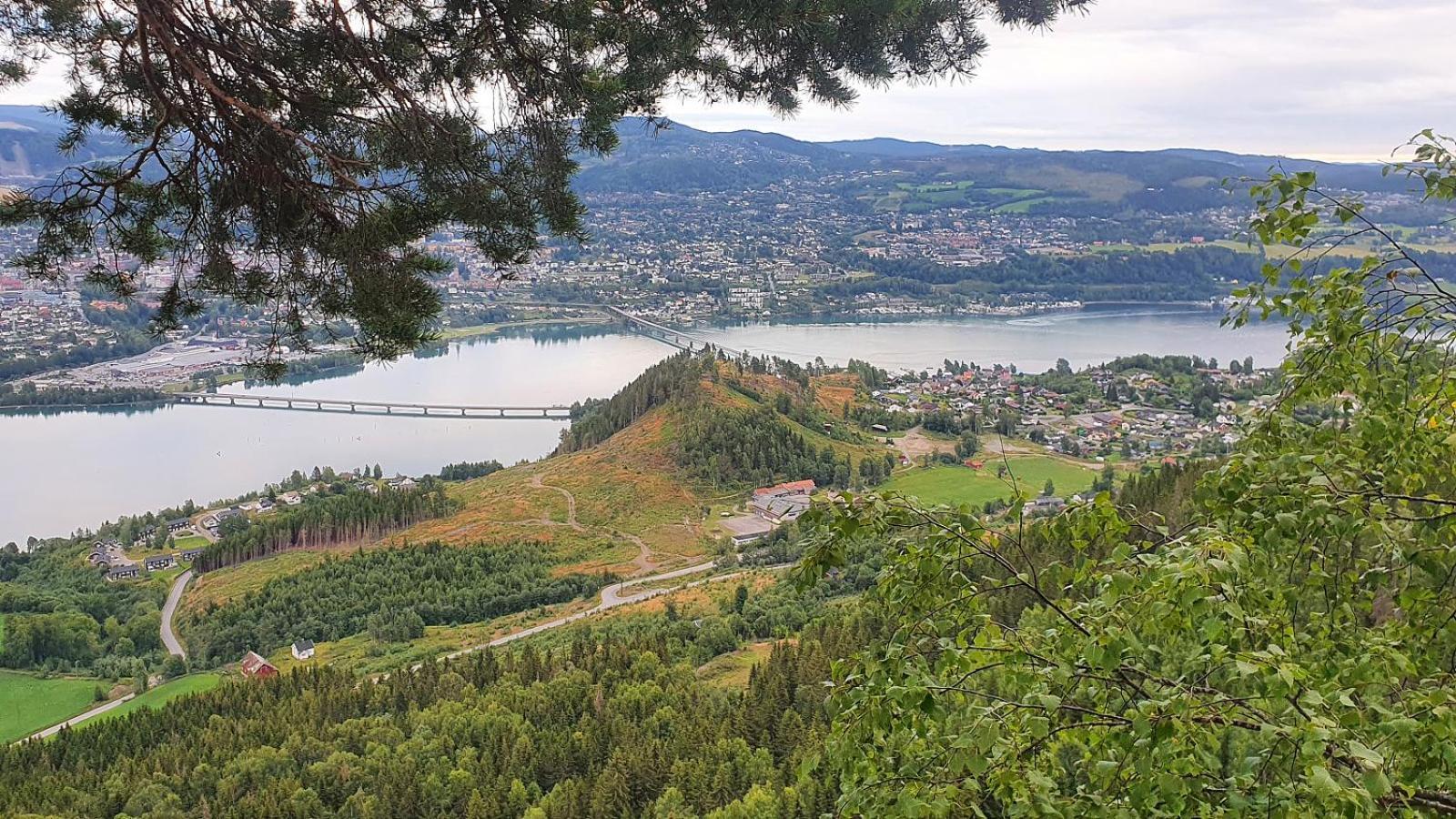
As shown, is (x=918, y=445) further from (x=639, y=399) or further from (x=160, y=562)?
(x=160, y=562)

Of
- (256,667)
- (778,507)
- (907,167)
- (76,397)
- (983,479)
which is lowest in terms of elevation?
(256,667)

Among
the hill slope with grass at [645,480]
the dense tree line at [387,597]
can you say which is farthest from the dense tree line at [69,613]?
the dense tree line at [387,597]

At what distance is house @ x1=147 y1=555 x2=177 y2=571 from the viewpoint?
2655 cm

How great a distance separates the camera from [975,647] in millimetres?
1663

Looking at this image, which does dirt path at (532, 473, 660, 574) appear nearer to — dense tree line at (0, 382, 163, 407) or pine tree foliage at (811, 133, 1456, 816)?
pine tree foliage at (811, 133, 1456, 816)

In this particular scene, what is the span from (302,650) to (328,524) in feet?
24.5

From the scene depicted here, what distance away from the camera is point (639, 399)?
34.5 m

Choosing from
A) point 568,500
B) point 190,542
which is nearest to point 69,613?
point 190,542

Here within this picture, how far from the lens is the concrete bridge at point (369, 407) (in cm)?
4403

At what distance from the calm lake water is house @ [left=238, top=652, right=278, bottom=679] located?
34.0 feet

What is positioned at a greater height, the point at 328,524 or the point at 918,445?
the point at 918,445

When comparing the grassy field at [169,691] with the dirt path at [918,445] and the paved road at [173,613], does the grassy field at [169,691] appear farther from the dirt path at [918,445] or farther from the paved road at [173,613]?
the dirt path at [918,445]

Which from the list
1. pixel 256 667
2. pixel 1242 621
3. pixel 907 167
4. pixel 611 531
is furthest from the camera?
pixel 907 167

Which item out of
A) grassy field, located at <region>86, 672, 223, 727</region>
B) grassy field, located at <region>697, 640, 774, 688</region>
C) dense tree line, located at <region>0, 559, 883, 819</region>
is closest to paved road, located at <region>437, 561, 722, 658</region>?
dense tree line, located at <region>0, 559, 883, 819</region>
